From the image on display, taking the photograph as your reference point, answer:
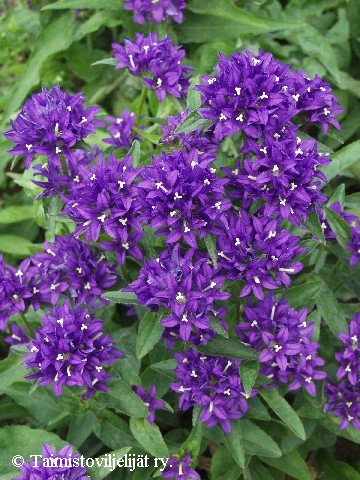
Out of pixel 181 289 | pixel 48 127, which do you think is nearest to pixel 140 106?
pixel 48 127

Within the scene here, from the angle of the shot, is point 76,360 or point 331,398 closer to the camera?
point 76,360

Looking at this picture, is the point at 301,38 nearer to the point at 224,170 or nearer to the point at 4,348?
the point at 224,170

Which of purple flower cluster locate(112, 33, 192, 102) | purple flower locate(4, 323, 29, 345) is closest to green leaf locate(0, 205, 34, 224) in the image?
purple flower locate(4, 323, 29, 345)

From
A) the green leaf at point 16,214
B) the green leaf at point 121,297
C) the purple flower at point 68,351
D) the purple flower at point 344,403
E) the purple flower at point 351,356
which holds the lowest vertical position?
the purple flower at point 344,403

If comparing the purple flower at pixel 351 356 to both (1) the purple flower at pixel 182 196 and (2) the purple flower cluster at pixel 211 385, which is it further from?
(1) the purple flower at pixel 182 196

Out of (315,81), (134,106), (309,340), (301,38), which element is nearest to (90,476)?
(309,340)

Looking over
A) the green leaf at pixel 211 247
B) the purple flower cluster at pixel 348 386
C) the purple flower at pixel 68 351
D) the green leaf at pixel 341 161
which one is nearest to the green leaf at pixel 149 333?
the purple flower at pixel 68 351

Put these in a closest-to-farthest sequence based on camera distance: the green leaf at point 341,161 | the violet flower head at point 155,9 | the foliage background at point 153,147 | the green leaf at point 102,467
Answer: the green leaf at point 102,467
the foliage background at point 153,147
the green leaf at point 341,161
the violet flower head at point 155,9
